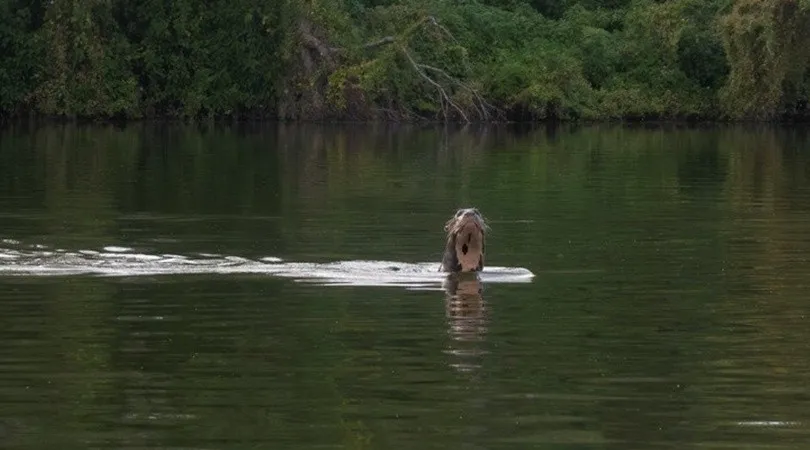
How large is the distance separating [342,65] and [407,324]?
→ 48.9 meters

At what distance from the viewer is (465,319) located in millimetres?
17250

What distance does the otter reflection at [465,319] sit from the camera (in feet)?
48.7

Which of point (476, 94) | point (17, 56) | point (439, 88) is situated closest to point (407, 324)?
point (439, 88)

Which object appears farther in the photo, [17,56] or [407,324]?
[17,56]

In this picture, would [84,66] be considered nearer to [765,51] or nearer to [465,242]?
[765,51]

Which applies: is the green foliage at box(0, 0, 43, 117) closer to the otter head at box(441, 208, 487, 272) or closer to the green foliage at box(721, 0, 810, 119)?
the green foliage at box(721, 0, 810, 119)

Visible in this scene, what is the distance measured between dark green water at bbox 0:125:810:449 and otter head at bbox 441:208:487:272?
0.79 metres

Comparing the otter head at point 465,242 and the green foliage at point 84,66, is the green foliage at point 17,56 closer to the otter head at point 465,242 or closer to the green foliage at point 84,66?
the green foliage at point 84,66

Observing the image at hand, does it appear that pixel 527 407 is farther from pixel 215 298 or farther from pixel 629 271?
pixel 629 271

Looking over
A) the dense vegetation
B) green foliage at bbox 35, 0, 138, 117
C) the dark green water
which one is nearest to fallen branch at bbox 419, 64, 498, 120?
the dense vegetation

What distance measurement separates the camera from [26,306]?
17.9 m

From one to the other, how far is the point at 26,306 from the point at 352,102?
49154 mm

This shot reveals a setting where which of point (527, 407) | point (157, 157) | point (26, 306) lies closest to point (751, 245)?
point (26, 306)

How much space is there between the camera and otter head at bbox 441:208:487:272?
2064 centimetres
